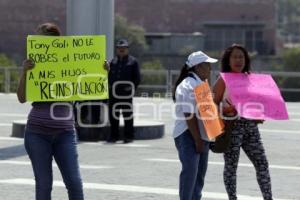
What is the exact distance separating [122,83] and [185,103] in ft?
25.3

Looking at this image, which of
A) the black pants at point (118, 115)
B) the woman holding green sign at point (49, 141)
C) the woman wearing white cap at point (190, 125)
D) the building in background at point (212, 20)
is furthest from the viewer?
the building in background at point (212, 20)

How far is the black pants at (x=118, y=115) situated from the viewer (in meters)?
15.8

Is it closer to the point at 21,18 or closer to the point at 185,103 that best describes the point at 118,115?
the point at 185,103

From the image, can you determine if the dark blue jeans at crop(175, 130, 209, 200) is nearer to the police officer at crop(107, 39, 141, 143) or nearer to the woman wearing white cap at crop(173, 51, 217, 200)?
the woman wearing white cap at crop(173, 51, 217, 200)

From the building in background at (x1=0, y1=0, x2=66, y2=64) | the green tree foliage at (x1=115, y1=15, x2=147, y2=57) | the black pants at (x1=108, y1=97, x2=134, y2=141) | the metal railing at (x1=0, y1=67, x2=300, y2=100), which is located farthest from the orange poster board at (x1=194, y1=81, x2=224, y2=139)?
the building in background at (x1=0, y1=0, x2=66, y2=64)

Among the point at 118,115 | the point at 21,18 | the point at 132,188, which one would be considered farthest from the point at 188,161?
the point at 21,18

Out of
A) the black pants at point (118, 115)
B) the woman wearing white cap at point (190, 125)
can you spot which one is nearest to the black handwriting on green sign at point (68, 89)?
the woman wearing white cap at point (190, 125)

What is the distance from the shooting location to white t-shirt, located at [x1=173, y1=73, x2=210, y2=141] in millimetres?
8016

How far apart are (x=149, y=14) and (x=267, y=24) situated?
13.1 m

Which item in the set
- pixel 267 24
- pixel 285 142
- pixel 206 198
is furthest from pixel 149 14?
pixel 206 198

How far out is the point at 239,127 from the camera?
29.2 ft

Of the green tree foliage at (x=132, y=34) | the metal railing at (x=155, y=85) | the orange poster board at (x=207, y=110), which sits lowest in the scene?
the green tree foliage at (x=132, y=34)

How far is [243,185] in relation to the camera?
11062mm

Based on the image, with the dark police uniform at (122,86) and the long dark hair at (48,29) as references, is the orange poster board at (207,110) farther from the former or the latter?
the dark police uniform at (122,86)
